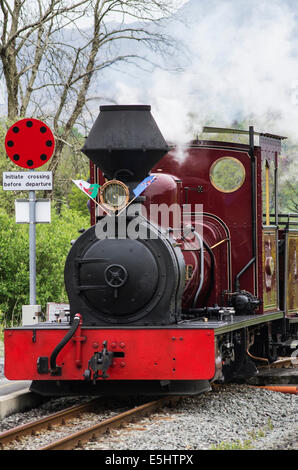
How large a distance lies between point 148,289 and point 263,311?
7.72 ft

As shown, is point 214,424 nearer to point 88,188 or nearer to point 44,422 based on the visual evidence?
point 44,422

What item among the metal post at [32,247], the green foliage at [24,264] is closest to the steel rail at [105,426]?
the metal post at [32,247]

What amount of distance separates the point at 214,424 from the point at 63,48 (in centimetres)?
1488

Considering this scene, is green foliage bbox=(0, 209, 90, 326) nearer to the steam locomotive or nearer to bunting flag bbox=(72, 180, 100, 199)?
the steam locomotive

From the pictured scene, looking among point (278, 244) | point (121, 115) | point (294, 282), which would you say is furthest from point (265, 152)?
point (121, 115)

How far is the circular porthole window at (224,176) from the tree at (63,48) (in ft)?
→ 33.7

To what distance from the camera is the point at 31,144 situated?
9.29 meters

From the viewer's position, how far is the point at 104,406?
25.7 ft

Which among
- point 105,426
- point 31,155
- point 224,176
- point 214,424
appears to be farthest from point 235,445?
point 31,155

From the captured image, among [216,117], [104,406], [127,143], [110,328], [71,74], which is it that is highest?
[71,74]
